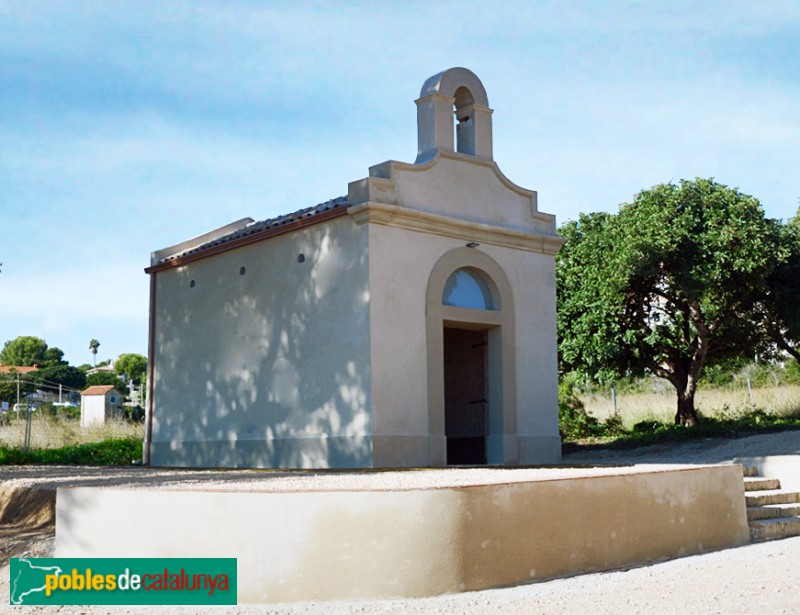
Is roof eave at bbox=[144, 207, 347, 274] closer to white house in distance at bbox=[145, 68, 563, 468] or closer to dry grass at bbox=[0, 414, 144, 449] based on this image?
white house in distance at bbox=[145, 68, 563, 468]

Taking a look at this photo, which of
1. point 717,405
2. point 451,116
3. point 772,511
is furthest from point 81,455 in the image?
point 717,405

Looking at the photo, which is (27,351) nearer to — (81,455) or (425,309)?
(81,455)

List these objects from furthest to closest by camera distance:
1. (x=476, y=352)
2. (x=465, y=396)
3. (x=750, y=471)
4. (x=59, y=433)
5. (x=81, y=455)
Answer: (x=59, y=433) < (x=81, y=455) < (x=465, y=396) < (x=476, y=352) < (x=750, y=471)

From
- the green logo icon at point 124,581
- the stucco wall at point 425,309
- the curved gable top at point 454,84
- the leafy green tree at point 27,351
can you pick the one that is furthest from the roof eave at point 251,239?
the leafy green tree at point 27,351

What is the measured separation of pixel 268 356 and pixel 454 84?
562 cm

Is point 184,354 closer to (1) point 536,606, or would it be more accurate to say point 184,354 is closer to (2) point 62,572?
(2) point 62,572

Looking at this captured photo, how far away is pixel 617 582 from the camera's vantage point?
7.84 metres

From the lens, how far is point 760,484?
12.0m

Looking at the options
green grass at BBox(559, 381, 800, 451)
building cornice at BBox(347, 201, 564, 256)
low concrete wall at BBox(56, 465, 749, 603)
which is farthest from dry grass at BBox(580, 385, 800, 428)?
low concrete wall at BBox(56, 465, 749, 603)

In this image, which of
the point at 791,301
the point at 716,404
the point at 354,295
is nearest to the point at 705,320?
the point at 791,301

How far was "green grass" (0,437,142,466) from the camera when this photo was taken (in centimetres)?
1960

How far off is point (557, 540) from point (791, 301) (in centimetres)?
1524

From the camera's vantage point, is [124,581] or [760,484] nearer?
[124,581]

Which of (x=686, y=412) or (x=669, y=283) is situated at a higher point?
(x=669, y=283)
